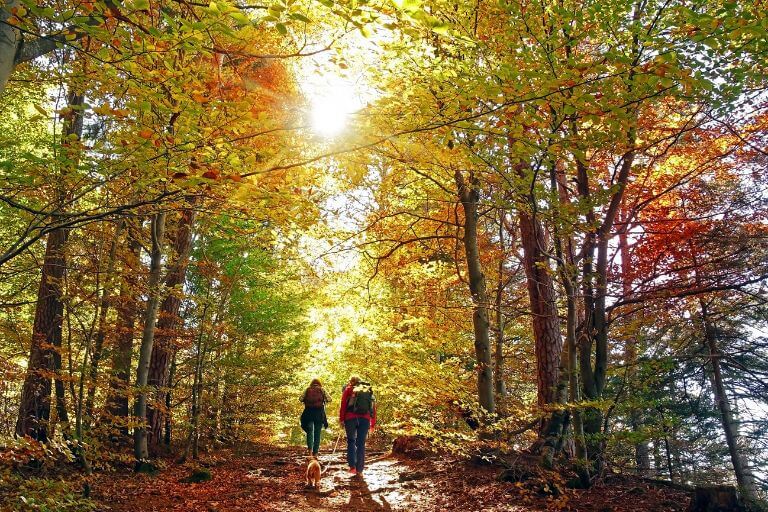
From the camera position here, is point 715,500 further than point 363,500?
No

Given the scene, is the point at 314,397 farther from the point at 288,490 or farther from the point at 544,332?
the point at 544,332

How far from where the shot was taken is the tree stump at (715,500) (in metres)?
4.82

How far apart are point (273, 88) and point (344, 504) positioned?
9.63 m

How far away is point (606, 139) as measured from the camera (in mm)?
4387

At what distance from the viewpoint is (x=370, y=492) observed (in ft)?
24.1

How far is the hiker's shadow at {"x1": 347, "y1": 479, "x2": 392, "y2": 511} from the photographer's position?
6480mm

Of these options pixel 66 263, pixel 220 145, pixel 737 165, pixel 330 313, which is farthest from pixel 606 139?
pixel 330 313

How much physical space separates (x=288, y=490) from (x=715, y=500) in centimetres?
571

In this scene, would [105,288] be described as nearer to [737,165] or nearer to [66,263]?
[66,263]

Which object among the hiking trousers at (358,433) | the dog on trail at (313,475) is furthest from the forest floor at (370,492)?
the hiking trousers at (358,433)

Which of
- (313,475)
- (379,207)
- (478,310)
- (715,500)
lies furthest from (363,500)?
(379,207)

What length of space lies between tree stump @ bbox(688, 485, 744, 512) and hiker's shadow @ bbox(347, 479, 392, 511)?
11.9 feet

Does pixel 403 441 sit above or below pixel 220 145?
below

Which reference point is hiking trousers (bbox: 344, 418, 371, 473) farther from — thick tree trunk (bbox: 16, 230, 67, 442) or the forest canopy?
thick tree trunk (bbox: 16, 230, 67, 442)
